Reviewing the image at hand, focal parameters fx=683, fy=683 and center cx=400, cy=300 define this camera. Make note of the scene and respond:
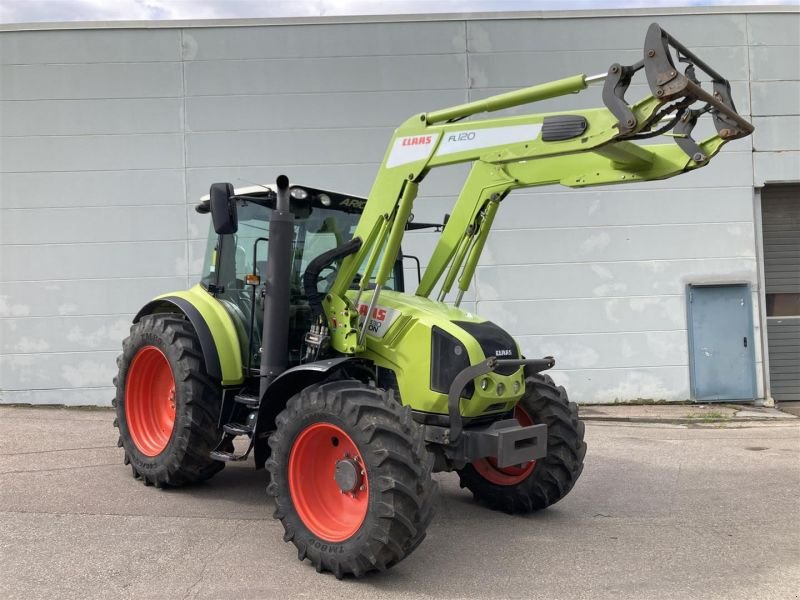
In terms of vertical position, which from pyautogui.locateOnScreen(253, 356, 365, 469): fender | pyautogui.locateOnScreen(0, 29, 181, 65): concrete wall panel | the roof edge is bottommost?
pyautogui.locateOnScreen(253, 356, 365, 469): fender

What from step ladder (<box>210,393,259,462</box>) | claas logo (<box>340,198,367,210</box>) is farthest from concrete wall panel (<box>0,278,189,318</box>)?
claas logo (<box>340,198,367,210</box>)

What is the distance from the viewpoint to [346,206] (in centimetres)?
540

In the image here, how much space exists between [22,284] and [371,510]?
28.2 ft

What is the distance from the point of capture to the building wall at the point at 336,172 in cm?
1023

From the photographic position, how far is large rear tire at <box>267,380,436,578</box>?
370cm

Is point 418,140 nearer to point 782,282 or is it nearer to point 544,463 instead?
point 544,463

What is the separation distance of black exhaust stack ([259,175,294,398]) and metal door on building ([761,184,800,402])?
9.36 meters

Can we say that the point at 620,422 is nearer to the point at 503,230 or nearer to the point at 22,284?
the point at 503,230

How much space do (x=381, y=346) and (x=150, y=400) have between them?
8.50 feet

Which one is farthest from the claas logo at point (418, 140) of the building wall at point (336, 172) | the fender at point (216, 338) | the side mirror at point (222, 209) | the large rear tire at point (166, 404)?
the building wall at point (336, 172)

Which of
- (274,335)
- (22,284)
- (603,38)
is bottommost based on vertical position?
(274,335)

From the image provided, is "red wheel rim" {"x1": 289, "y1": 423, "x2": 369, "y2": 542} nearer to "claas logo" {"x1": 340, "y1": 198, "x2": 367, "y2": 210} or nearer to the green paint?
the green paint

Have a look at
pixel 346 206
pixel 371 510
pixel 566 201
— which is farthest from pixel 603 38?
pixel 371 510

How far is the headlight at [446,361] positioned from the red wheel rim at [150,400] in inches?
104
